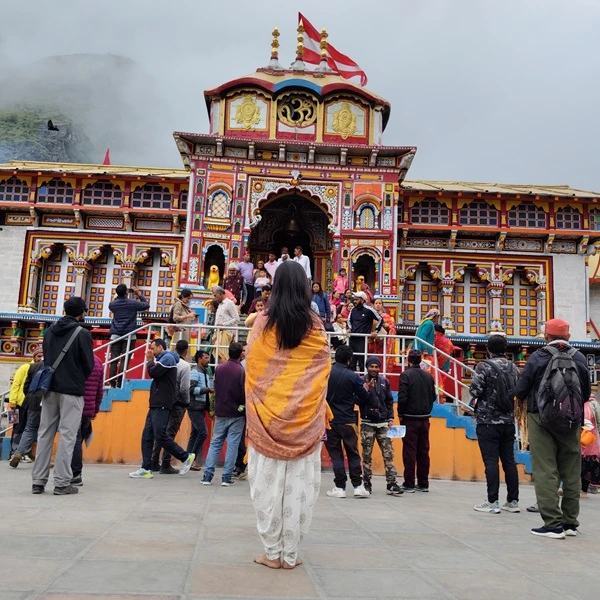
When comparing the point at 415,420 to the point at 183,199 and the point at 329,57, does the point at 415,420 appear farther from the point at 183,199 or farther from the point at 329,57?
the point at 329,57

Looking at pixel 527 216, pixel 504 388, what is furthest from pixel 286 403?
pixel 527 216

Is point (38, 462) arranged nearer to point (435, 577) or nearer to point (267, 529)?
point (267, 529)

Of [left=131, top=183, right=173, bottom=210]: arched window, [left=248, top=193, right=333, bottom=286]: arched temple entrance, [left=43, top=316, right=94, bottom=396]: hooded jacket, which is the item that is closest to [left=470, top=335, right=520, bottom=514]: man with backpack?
[left=43, top=316, right=94, bottom=396]: hooded jacket

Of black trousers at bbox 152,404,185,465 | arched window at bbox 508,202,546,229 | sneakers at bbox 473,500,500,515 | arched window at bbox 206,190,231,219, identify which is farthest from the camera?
arched window at bbox 508,202,546,229

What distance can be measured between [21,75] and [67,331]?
125612 millimetres

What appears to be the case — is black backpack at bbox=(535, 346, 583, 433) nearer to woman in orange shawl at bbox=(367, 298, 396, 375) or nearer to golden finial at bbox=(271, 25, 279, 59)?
woman in orange shawl at bbox=(367, 298, 396, 375)

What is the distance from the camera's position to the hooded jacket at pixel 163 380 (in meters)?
8.60

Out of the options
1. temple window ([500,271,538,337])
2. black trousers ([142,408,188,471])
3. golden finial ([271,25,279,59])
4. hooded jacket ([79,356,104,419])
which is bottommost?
black trousers ([142,408,188,471])

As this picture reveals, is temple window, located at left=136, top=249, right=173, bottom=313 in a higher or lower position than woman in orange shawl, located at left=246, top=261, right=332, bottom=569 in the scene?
higher

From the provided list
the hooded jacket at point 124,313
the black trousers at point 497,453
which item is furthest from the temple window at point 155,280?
the black trousers at point 497,453

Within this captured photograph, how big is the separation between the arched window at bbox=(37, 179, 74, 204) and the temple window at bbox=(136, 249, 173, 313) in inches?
129

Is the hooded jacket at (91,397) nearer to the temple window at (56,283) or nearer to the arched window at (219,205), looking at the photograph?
the arched window at (219,205)

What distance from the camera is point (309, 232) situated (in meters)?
21.8

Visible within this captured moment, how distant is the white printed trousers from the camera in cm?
393
